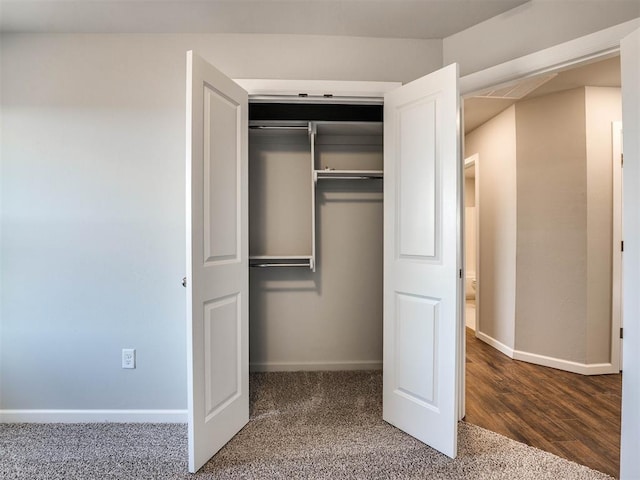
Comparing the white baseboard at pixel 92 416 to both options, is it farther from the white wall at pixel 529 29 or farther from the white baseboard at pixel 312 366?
the white wall at pixel 529 29

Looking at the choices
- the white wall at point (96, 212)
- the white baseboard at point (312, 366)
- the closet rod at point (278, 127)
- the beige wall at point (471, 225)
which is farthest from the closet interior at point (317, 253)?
the beige wall at point (471, 225)

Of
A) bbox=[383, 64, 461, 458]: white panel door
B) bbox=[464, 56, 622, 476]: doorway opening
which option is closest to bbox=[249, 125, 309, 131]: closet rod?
bbox=[383, 64, 461, 458]: white panel door

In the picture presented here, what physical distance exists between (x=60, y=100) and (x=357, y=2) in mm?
1965

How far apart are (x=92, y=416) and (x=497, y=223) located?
399 cm

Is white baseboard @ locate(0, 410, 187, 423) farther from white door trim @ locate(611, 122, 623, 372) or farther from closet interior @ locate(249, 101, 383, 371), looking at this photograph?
white door trim @ locate(611, 122, 623, 372)

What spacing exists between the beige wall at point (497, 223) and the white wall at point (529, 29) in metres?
1.65

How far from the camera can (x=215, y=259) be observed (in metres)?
1.80

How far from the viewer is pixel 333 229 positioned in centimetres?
296

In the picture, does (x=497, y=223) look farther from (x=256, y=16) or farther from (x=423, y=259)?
(x=256, y=16)

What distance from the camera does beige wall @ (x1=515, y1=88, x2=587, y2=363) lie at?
9.80ft

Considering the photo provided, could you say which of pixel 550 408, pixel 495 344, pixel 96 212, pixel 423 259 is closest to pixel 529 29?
pixel 423 259

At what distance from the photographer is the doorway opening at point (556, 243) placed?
2779mm

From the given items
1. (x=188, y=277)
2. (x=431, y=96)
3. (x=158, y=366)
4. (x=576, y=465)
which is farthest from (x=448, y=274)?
(x=158, y=366)

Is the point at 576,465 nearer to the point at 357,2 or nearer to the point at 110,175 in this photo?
the point at 357,2
